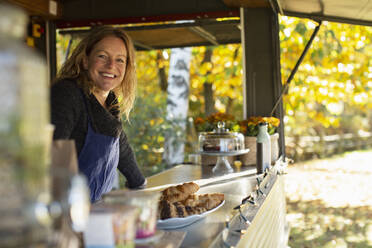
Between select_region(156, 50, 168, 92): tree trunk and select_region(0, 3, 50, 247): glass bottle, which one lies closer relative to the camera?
select_region(0, 3, 50, 247): glass bottle

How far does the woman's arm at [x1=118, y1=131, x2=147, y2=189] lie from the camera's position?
7.79ft

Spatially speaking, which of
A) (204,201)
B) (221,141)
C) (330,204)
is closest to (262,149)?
(221,141)

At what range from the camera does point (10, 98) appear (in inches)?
22.3

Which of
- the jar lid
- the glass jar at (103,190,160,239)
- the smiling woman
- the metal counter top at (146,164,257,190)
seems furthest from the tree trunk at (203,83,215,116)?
the glass jar at (103,190,160,239)

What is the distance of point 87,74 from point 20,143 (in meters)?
1.61

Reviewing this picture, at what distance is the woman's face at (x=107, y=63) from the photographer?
214 cm

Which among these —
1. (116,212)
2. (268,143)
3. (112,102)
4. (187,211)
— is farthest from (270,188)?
(116,212)

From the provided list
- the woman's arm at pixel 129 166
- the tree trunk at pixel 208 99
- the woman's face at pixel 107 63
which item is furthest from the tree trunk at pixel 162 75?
the woman's face at pixel 107 63

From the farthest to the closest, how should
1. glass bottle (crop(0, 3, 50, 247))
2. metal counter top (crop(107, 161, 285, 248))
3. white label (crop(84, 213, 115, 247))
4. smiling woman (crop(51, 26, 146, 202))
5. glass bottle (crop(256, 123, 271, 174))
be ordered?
glass bottle (crop(256, 123, 271, 174)) → smiling woman (crop(51, 26, 146, 202)) → metal counter top (crop(107, 161, 285, 248)) → white label (crop(84, 213, 115, 247)) → glass bottle (crop(0, 3, 50, 247))

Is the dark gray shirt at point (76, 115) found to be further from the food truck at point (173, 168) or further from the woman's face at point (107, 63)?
the food truck at point (173, 168)

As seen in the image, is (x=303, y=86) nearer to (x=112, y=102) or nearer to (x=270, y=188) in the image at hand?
(x=270, y=188)

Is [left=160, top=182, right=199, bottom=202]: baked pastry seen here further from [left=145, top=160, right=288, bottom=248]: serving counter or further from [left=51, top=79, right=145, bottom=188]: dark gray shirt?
[left=51, top=79, right=145, bottom=188]: dark gray shirt

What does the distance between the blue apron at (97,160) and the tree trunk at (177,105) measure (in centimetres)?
433

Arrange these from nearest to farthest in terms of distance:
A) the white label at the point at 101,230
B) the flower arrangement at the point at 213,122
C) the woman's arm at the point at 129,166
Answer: the white label at the point at 101,230 → the woman's arm at the point at 129,166 → the flower arrangement at the point at 213,122
